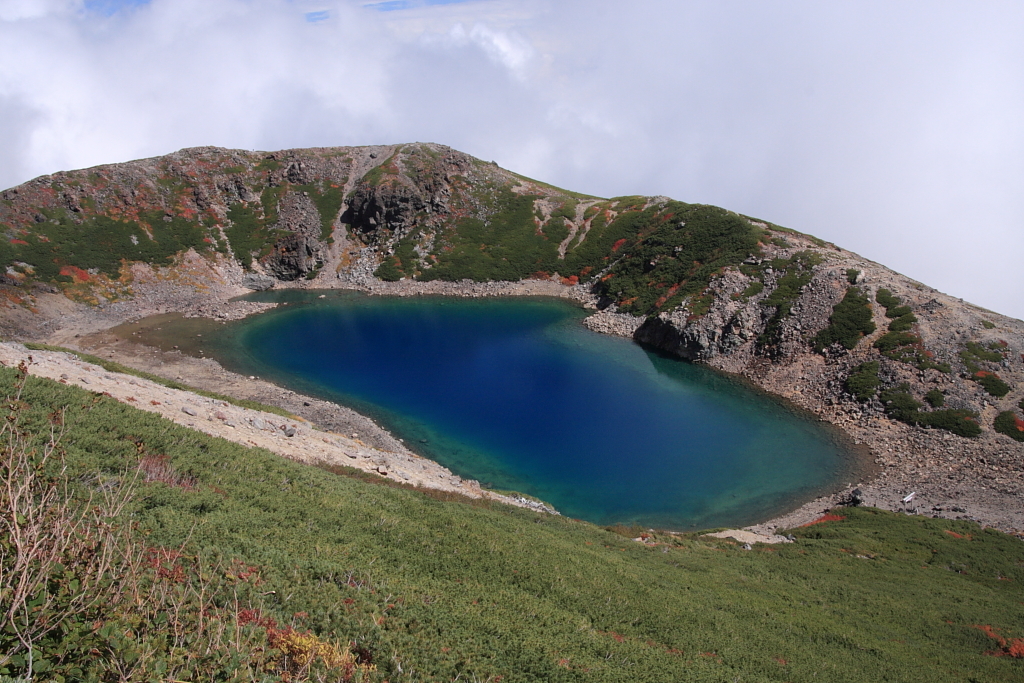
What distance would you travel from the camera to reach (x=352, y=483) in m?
22.0

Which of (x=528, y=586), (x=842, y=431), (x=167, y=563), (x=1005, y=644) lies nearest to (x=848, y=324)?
(x=842, y=431)

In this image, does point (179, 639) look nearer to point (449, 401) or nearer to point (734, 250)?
point (449, 401)

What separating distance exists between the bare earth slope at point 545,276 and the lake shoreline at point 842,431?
205 mm

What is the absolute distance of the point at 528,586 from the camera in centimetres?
1506

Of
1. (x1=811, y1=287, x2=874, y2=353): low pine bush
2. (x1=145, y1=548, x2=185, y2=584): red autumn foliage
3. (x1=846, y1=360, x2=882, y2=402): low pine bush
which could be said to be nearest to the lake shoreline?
(x1=846, y1=360, x2=882, y2=402): low pine bush

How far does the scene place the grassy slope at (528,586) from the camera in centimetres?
1156

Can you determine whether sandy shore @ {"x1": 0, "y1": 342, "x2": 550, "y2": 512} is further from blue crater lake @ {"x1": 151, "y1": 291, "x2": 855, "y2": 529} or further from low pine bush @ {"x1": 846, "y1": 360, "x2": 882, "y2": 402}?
low pine bush @ {"x1": 846, "y1": 360, "x2": 882, "y2": 402}

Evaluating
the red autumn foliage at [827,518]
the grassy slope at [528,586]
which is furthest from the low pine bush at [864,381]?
the grassy slope at [528,586]

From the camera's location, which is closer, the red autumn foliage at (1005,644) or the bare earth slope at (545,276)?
the red autumn foliage at (1005,644)

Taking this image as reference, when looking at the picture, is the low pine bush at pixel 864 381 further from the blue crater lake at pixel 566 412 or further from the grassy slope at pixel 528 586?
the grassy slope at pixel 528 586

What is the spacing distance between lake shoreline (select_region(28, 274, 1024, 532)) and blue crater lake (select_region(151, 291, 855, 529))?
187 centimetres

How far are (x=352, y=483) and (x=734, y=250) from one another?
70.6m

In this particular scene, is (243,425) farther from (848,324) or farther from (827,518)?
(848,324)

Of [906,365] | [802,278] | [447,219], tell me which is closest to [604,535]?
[906,365]
